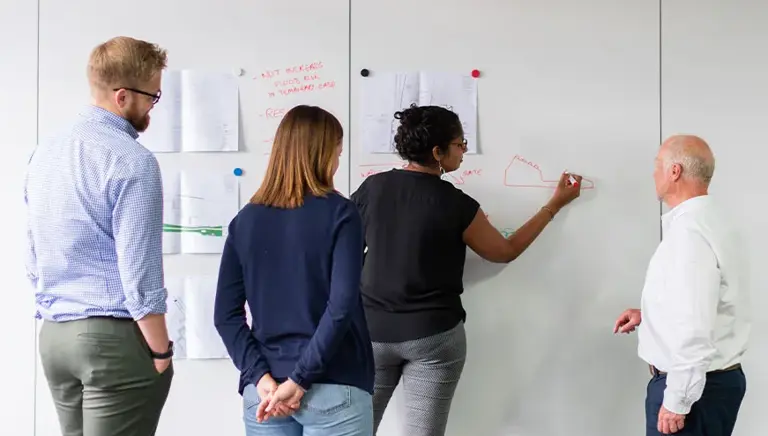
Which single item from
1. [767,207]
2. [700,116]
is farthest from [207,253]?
[767,207]

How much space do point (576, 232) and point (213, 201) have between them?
4.27 ft

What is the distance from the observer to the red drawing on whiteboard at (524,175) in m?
2.48

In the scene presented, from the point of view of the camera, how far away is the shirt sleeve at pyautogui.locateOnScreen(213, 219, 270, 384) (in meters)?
1.57

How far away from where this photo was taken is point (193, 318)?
2.50m

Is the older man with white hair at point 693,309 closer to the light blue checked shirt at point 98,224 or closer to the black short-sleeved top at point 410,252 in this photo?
the black short-sleeved top at point 410,252

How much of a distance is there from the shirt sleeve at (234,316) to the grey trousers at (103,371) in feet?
0.58

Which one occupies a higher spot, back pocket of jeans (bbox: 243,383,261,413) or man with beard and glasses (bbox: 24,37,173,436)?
man with beard and glasses (bbox: 24,37,173,436)

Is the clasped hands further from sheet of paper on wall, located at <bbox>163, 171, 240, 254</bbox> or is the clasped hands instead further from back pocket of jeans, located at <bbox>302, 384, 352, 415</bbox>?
sheet of paper on wall, located at <bbox>163, 171, 240, 254</bbox>

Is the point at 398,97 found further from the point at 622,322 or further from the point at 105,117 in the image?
the point at 105,117

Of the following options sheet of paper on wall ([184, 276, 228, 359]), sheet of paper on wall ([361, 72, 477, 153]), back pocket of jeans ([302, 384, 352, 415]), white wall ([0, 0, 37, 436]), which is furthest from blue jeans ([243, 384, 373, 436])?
white wall ([0, 0, 37, 436])

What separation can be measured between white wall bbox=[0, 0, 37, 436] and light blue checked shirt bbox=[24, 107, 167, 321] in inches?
44.0

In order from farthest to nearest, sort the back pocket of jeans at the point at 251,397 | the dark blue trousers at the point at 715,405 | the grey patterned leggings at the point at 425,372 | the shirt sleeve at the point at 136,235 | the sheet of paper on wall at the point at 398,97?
the sheet of paper on wall at the point at 398,97, the grey patterned leggings at the point at 425,372, the dark blue trousers at the point at 715,405, the back pocket of jeans at the point at 251,397, the shirt sleeve at the point at 136,235

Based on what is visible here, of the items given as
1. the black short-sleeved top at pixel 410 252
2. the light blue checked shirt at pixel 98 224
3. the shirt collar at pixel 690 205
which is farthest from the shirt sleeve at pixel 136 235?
the shirt collar at pixel 690 205

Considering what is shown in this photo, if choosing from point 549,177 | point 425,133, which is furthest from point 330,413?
point 549,177
